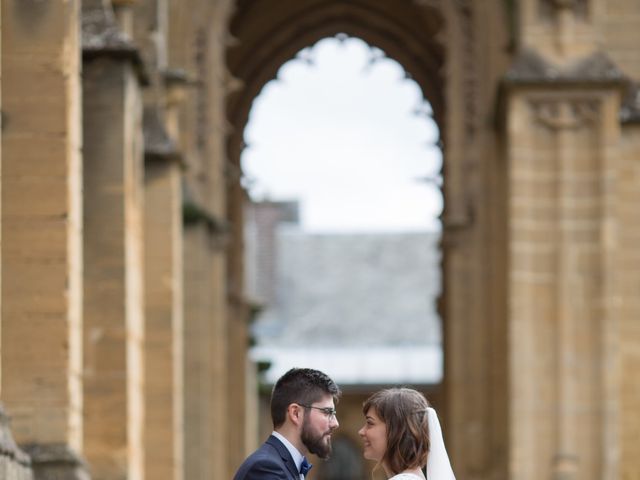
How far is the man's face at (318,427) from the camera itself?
7.57 m

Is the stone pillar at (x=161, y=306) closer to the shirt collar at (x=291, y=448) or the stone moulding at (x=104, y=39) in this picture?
the stone moulding at (x=104, y=39)

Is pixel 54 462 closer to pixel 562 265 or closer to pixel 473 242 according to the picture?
pixel 562 265

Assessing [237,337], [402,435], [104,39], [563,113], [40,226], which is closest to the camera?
[402,435]

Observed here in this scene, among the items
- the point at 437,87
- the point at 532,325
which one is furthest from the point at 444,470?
the point at 437,87

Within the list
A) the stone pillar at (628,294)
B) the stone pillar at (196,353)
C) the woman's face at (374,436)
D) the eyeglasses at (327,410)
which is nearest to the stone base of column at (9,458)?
the eyeglasses at (327,410)

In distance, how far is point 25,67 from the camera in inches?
569

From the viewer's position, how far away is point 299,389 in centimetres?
757

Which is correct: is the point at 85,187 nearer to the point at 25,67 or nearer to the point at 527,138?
the point at 25,67

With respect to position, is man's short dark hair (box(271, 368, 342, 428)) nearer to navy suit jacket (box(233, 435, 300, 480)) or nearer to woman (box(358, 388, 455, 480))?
navy suit jacket (box(233, 435, 300, 480))

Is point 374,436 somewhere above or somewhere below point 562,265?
below

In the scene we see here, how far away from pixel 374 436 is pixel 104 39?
1006 cm

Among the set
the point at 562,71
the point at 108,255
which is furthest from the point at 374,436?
the point at 562,71

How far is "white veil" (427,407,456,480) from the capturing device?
7156 millimetres

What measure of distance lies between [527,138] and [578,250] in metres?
1.15
